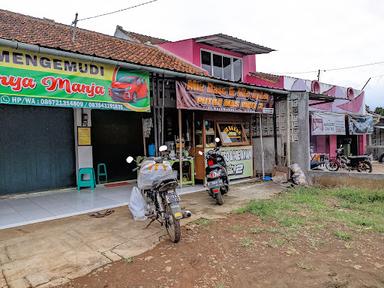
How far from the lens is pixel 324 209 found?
5.67m

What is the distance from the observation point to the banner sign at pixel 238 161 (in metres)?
8.73

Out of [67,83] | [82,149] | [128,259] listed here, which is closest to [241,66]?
[82,149]

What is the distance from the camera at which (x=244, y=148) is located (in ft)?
30.4

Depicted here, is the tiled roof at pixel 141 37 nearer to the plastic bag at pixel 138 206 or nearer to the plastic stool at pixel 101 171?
the plastic stool at pixel 101 171

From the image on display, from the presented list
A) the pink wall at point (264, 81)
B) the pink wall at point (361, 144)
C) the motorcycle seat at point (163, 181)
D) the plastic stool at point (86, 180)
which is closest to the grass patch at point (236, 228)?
the motorcycle seat at point (163, 181)

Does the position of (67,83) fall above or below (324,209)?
above

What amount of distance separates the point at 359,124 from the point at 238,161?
10.1 metres

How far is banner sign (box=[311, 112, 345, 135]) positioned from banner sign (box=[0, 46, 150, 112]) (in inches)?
382

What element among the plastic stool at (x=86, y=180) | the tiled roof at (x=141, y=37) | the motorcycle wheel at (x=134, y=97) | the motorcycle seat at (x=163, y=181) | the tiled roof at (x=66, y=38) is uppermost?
the tiled roof at (x=141, y=37)

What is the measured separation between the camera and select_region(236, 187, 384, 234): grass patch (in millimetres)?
4805

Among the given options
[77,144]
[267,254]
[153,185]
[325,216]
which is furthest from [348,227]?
[77,144]

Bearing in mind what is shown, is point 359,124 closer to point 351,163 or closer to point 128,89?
point 351,163

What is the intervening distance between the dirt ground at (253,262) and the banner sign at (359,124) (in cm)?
1249

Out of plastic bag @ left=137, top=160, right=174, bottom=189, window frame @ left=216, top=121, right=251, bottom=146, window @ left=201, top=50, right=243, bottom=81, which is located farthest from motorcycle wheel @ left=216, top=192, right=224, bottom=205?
window @ left=201, top=50, right=243, bottom=81
